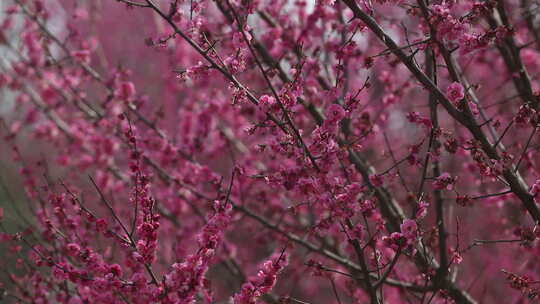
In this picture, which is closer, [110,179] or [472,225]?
[110,179]

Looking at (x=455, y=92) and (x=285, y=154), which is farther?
(x=285, y=154)

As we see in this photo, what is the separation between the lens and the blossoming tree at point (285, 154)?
3.34m

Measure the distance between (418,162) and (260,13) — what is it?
2347 millimetres

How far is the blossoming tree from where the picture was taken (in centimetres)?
334

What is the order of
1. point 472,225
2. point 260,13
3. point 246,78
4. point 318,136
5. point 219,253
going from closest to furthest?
1. point 318,136
2. point 260,13
3. point 246,78
4. point 219,253
5. point 472,225

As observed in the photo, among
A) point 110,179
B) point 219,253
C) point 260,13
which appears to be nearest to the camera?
point 260,13

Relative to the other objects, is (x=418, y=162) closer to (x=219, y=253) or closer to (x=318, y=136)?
(x=318, y=136)

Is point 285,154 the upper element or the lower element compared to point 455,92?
lower

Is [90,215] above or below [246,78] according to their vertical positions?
below

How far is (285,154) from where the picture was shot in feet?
11.5

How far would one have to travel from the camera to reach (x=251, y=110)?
5578mm

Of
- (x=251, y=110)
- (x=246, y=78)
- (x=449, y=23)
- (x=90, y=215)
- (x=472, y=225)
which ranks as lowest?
(x=90, y=215)

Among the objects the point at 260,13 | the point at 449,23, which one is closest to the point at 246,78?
the point at 260,13

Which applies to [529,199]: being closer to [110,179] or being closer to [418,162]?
[418,162]
